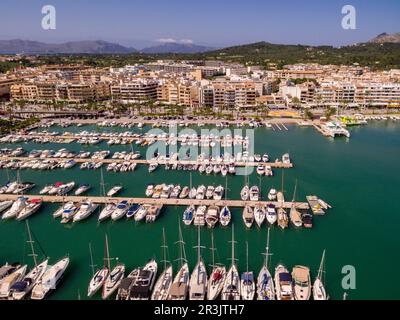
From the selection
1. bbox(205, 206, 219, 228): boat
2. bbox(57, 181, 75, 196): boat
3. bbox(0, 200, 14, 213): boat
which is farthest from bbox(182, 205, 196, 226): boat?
bbox(0, 200, 14, 213): boat

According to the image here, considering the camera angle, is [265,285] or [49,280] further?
[49,280]

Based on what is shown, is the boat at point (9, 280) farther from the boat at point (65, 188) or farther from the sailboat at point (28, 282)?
the boat at point (65, 188)

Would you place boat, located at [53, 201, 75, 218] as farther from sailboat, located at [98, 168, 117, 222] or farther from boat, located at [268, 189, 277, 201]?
boat, located at [268, 189, 277, 201]

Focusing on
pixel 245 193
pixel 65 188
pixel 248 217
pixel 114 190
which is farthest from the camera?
pixel 65 188

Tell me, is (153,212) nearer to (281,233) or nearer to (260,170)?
(281,233)

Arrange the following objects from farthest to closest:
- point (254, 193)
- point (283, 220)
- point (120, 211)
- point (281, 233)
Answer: point (254, 193) → point (120, 211) → point (283, 220) → point (281, 233)

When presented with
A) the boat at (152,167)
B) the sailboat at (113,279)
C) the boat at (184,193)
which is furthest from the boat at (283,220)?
the boat at (152,167)

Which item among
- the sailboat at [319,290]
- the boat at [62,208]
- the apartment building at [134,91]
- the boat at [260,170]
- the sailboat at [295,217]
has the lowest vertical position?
the sailboat at [319,290]

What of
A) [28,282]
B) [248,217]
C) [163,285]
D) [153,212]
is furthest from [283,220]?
[28,282]
